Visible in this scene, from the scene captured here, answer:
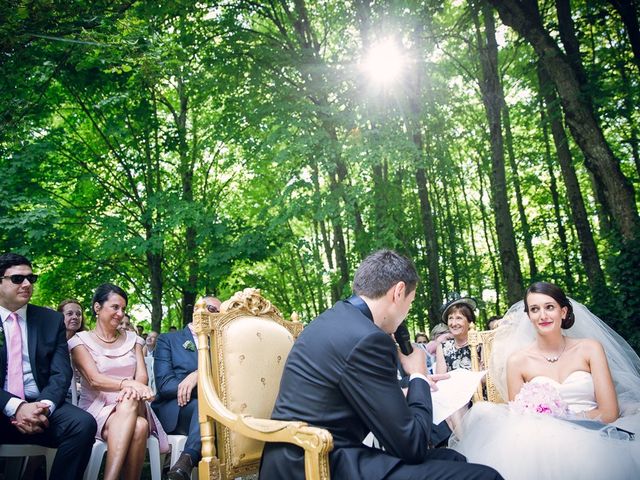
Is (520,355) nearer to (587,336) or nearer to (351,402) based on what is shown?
(587,336)

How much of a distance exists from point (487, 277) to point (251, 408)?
20.9 metres

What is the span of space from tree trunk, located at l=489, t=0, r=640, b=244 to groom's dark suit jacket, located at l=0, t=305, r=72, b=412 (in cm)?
727

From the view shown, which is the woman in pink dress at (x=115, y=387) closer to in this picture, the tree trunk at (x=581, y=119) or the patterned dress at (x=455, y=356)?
the patterned dress at (x=455, y=356)

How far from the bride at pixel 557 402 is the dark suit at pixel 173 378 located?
2059 mm

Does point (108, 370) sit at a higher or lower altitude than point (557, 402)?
higher

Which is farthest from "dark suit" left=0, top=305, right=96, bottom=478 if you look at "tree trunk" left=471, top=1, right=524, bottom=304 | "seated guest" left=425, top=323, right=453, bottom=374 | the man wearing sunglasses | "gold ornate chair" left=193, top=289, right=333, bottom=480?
"tree trunk" left=471, top=1, right=524, bottom=304

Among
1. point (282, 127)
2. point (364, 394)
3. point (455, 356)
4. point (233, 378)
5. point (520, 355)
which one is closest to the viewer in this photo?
point (364, 394)

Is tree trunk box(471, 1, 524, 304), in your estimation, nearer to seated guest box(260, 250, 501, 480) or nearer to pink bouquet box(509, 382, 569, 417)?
pink bouquet box(509, 382, 569, 417)

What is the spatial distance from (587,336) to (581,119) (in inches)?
211

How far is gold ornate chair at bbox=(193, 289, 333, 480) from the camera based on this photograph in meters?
2.86

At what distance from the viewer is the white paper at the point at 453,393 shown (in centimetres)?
264

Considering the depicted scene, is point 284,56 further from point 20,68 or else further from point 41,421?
point 41,421

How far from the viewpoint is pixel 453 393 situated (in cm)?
280

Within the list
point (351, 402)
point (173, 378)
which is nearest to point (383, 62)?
point (173, 378)
